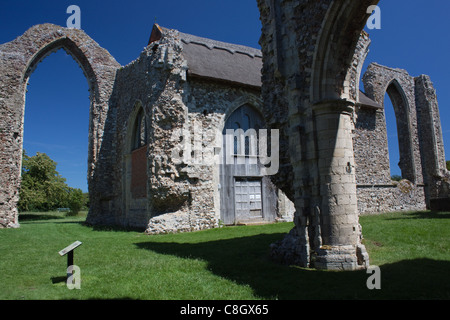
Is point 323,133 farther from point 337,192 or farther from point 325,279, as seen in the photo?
point 325,279

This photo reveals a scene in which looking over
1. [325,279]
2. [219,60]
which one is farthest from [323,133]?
[219,60]

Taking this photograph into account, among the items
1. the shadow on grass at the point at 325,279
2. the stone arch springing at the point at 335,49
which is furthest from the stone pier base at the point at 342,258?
the stone arch springing at the point at 335,49

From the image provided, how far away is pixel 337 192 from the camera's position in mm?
6062

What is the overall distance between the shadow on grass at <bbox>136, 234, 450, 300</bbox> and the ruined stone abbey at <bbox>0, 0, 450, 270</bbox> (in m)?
0.52

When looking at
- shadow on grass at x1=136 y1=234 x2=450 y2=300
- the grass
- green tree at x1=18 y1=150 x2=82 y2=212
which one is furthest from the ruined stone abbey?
green tree at x1=18 y1=150 x2=82 y2=212

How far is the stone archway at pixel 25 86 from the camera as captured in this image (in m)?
16.8

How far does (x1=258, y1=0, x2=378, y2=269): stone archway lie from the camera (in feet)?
19.6

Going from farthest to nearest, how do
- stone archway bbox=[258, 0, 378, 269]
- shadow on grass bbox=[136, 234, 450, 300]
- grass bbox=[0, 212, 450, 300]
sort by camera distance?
stone archway bbox=[258, 0, 378, 269] → grass bbox=[0, 212, 450, 300] → shadow on grass bbox=[136, 234, 450, 300]

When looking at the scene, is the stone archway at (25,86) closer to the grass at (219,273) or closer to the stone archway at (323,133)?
the grass at (219,273)

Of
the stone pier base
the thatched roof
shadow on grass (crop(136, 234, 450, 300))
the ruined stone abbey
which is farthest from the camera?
the thatched roof

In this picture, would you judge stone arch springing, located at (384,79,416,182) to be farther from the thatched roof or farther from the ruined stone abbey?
the thatched roof

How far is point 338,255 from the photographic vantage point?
5.81 m

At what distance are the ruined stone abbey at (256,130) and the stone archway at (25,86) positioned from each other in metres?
0.06
